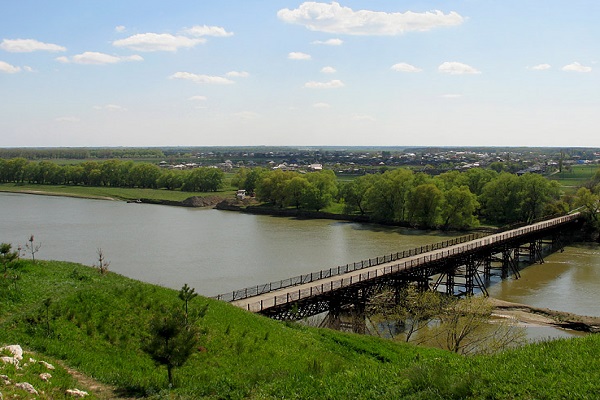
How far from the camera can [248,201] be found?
101312 millimetres

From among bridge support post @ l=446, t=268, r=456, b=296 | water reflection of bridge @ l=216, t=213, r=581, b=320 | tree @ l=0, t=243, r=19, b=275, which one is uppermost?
tree @ l=0, t=243, r=19, b=275

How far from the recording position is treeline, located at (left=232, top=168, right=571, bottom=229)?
72.4m

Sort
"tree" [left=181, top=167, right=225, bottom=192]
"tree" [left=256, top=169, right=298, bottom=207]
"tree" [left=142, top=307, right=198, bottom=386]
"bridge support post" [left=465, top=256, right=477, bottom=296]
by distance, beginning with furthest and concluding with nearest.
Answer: "tree" [left=181, top=167, right=225, bottom=192]
"tree" [left=256, top=169, right=298, bottom=207]
"bridge support post" [left=465, top=256, right=477, bottom=296]
"tree" [left=142, top=307, right=198, bottom=386]

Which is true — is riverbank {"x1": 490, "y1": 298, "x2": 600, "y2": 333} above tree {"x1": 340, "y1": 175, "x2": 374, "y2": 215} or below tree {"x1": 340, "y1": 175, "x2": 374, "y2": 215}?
below

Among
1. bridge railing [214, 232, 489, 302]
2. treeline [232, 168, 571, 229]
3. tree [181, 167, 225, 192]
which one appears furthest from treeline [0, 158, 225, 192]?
bridge railing [214, 232, 489, 302]

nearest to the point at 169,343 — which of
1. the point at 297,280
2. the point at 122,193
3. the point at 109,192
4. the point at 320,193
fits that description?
the point at 297,280

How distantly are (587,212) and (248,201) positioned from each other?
56378 mm

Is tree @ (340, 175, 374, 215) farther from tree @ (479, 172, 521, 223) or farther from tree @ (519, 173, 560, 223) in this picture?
tree @ (519, 173, 560, 223)

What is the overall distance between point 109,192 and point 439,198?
74459 mm

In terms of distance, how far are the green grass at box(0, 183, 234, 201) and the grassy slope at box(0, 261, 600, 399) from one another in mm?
89637

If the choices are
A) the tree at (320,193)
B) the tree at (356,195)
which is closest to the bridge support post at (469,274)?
the tree at (356,195)

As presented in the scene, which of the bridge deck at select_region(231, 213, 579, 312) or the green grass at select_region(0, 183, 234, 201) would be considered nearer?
the bridge deck at select_region(231, 213, 579, 312)

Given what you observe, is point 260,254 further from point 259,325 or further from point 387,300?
point 259,325

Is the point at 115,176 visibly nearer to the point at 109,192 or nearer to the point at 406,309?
the point at 109,192
